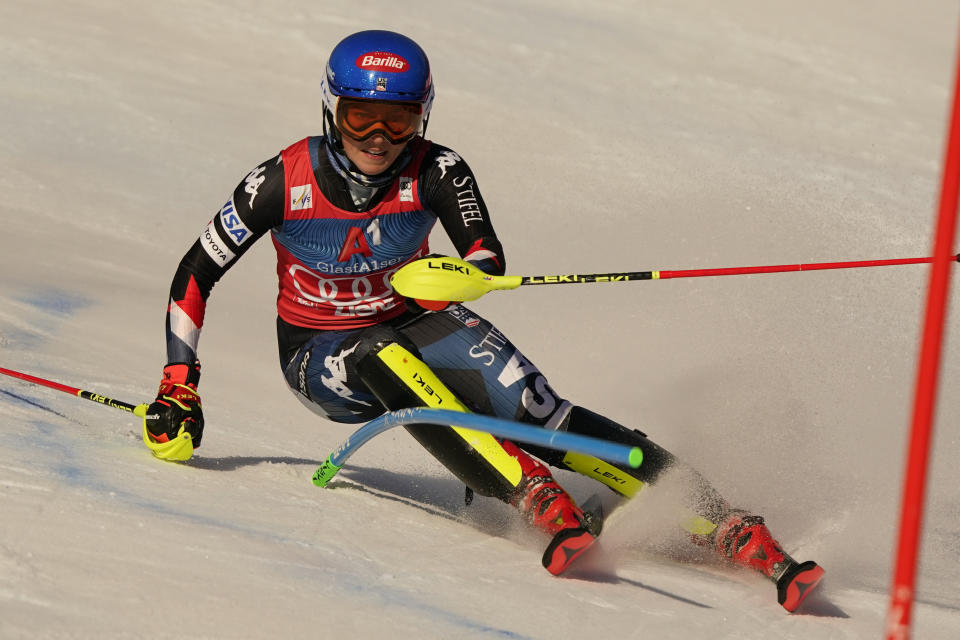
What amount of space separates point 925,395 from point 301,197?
2643mm

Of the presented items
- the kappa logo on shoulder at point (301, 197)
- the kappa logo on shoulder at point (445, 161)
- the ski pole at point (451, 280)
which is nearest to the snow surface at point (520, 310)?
the ski pole at point (451, 280)

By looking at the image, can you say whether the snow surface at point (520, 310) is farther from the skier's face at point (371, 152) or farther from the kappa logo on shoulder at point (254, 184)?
the skier's face at point (371, 152)

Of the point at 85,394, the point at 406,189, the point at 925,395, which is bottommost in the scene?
the point at 85,394

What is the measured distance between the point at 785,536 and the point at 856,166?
7.84m

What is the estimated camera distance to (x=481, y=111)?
1138 centimetres

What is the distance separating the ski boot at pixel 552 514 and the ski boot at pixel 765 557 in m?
0.41

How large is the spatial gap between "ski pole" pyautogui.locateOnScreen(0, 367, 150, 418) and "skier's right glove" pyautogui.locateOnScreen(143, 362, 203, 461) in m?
0.12

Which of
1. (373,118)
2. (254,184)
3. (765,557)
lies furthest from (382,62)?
(765,557)

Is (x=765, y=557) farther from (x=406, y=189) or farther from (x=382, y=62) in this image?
(x=382, y=62)

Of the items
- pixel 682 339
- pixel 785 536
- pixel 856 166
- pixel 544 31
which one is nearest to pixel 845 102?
pixel 856 166

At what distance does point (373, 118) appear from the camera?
406cm

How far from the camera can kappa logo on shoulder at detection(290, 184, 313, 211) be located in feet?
13.6

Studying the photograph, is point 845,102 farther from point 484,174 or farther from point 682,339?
point 682,339

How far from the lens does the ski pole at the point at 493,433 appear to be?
2.87 meters
